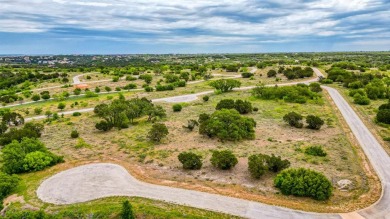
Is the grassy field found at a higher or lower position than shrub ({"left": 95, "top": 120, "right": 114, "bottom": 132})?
lower

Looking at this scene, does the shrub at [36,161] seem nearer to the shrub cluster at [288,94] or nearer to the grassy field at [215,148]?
the grassy field at [215,148]

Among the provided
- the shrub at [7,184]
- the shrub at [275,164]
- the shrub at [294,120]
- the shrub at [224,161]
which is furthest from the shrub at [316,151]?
the shrub at [7,184]

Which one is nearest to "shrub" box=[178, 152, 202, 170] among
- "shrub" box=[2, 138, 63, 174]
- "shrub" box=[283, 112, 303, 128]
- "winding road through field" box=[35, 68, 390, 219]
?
"winding road through field" box=[35, 68, 390, 219]

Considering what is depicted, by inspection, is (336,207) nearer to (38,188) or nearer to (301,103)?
(38,188)

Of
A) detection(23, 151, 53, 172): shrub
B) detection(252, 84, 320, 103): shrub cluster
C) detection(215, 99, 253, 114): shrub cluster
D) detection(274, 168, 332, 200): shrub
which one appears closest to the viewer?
detection(274, 168, 332, 200): shrub

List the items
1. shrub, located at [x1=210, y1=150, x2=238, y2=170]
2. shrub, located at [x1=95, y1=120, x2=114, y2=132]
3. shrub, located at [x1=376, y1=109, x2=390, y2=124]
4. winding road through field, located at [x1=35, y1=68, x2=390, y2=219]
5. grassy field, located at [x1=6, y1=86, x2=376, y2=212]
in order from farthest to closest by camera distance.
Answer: shrub, located at [x1=376, y1=109, x2=390, y2=124] < shrub, located at [x1=95, y1=120, x2=114, y2=132] < shrub, located at [x1=210, y1=150, x2=238, y2=170] < grassy field, located at [x1=6, y1=86, x2=376, y2=212] < winding road through field, located at [x1=35, y1=68, x2=390, y2=219]

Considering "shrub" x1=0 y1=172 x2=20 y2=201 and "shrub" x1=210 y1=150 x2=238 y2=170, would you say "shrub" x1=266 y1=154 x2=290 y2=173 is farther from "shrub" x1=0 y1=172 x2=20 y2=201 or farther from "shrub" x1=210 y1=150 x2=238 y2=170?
"shrub" x1=0 y1=172 x2=20 y2=201

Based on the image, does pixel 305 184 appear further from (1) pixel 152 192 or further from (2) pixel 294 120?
(2) pixel 294 120

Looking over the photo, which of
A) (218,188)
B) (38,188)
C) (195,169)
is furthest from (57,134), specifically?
(218,188)
